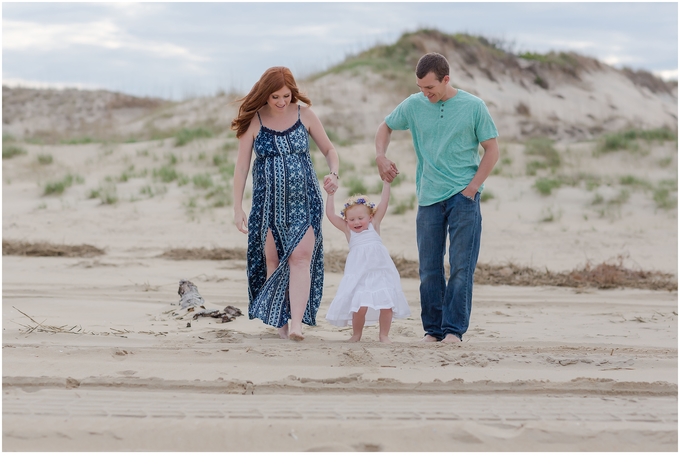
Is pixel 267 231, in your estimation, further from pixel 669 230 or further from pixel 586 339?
pixel 669 230

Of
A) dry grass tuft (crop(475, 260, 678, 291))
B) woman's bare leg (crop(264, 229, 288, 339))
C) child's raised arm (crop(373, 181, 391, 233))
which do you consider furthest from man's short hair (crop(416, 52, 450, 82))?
dry grass tuft (crop(475, 260, 678, 291))

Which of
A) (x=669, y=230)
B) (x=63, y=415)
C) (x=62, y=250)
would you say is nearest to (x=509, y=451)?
(x=63, y=415)

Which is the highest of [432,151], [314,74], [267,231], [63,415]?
[314,74]

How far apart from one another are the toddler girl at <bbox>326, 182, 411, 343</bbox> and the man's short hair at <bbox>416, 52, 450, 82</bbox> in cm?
80

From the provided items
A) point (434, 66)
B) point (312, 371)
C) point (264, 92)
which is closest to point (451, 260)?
point (434, 66)

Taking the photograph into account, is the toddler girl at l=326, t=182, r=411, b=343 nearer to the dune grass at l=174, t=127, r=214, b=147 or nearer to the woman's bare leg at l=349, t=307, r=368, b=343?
the woman's bare leg at l=349, t=307, r=368, b=343

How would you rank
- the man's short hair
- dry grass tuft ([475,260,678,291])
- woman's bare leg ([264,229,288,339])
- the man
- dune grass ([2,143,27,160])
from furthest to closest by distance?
dune grass ([2,143,27,160]), dry grass tuft ([475,260,678,291]), woman's bare leg ([264,229,288,339]), the man, the man's short hair

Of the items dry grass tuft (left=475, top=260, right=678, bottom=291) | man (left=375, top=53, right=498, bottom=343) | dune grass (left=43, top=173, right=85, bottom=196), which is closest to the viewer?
man (left=375, top=53, right=498, bottom=343)

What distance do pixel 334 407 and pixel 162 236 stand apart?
25.8 feet

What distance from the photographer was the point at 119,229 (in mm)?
11875

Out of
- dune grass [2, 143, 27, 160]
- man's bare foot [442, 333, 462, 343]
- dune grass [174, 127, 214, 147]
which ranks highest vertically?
dune grass [174, 127, 214, 147]

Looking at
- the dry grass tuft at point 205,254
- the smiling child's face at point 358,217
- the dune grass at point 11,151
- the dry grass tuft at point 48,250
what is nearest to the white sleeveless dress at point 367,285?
the smiling child's face at point 358,217

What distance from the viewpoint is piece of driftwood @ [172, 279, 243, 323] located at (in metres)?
6.50

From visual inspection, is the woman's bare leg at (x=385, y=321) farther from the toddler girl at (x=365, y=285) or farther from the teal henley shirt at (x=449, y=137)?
the teal henley shirt at (x=449, y=137)
